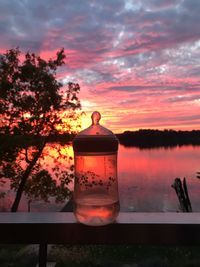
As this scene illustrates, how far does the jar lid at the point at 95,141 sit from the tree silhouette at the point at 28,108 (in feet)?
50.4

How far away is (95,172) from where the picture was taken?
1.58 m

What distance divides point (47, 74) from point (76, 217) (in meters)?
17.1

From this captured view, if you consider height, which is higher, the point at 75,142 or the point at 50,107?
the point at 50,107

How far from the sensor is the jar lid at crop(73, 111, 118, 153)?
1.57 m

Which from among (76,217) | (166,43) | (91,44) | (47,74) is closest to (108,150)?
(76,217)

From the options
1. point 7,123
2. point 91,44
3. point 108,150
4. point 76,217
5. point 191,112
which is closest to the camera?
point 76,217

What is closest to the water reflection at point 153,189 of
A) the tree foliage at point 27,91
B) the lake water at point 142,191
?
the lake water at point 142,191
